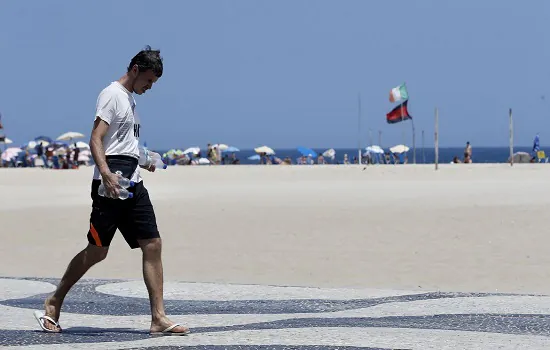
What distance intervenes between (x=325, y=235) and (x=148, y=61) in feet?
27.6

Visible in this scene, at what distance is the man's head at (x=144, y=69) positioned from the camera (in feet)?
20.3

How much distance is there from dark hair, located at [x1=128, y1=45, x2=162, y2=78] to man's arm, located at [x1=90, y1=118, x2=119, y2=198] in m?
0.40

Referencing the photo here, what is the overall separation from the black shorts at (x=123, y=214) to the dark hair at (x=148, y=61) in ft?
1.70

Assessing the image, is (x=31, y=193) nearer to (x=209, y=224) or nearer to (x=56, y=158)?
(x=209, y=224)

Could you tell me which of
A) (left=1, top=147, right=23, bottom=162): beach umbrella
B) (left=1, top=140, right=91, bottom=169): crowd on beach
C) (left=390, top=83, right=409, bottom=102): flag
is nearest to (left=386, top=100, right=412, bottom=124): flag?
(left=390, top=83, right=409, bottom=102): flag

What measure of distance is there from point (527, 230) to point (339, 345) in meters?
9.14

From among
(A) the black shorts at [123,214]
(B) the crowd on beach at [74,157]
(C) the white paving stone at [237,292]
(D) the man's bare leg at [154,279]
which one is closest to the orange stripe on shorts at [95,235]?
(A) the black shorts at [123,214]

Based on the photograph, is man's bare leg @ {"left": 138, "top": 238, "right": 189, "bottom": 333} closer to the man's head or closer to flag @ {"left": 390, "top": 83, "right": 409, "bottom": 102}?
the man's head

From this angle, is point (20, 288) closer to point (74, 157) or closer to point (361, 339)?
point (361, 339)

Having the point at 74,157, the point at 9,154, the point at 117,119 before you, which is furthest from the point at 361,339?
the point at 9,154

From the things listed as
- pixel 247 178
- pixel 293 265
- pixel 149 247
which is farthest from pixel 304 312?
pixel 247 178

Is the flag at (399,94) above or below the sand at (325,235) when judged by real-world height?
above

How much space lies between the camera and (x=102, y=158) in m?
5.99

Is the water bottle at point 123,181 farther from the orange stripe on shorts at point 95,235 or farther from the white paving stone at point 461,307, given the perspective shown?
the white paving stone at point 461,307
